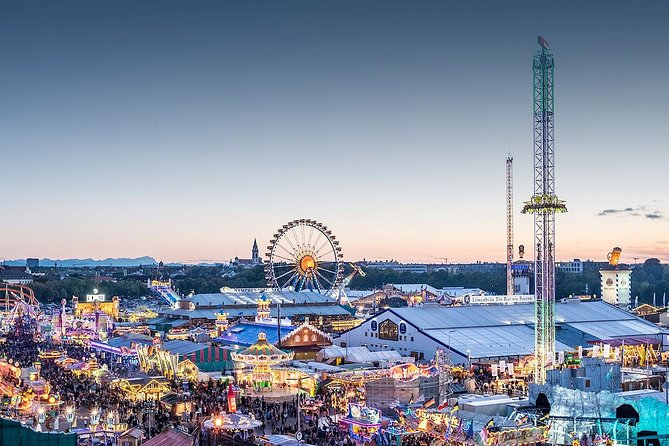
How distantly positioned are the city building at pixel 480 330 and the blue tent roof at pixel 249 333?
Answer: 4228mm

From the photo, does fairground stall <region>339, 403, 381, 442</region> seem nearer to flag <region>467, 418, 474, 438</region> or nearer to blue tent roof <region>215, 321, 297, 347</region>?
flag <region>467, 418, 474, 438</region>

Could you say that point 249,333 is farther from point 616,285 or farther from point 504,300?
point 616,285

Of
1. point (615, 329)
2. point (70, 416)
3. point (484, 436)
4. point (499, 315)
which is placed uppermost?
point (499, 315)

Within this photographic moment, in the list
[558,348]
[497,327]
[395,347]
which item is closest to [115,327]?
[395,347]

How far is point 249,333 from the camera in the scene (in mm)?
51062

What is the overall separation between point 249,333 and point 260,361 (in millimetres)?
14143

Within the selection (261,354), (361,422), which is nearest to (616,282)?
(261,354)

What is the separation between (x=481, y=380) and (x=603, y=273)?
42.0m

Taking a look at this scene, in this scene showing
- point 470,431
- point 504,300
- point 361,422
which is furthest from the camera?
point 504,300

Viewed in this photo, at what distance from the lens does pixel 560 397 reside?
2477 centimetres

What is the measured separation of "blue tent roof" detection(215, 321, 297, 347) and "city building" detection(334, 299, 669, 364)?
4228 mm

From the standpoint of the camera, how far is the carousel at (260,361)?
36.8 metres

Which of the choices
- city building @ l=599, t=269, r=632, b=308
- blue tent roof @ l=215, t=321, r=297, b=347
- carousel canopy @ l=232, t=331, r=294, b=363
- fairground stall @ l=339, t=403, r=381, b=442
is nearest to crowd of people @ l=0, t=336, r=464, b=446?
fairground stall @ l=339, t=403, r=381, b=442

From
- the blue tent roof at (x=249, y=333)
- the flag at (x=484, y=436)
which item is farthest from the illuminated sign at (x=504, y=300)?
the flag at (x=484, y=436)
